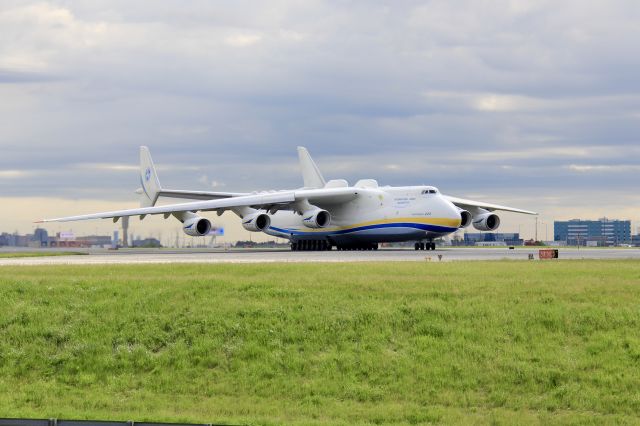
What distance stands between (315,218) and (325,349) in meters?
37.4

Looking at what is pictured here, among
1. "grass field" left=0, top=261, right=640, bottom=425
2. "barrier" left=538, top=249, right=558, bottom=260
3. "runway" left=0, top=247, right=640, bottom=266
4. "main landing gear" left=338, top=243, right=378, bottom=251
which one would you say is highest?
"main landing gear" left=338, top=243, right=378, bottom=251

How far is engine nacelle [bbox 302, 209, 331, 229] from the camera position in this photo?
187ft

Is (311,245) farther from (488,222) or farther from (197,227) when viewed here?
(488,222)

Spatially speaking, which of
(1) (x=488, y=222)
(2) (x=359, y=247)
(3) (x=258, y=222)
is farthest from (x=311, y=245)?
(1) (x=488, y=222)

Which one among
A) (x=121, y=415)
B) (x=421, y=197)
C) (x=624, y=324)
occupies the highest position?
(x=421, y=197)

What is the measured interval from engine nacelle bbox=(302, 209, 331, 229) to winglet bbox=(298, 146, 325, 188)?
1488cm

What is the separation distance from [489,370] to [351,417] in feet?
10.7

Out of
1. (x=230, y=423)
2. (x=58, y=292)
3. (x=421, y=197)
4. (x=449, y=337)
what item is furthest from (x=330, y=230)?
(x=230, y=423)

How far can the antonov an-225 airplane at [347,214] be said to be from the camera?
5434 centimetres

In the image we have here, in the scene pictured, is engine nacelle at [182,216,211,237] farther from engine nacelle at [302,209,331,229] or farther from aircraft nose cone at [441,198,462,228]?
aircraft nose cone at [441,198,462,228]

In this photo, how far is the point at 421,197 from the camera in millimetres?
54719

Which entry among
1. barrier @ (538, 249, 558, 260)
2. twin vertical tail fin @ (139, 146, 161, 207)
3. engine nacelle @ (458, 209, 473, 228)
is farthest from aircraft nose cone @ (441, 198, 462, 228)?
twin vertical tail fin @ (139, 146, 161, 207)

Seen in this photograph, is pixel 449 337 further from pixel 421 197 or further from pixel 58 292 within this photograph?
pixel 421 197

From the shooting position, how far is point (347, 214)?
59.5 metres
